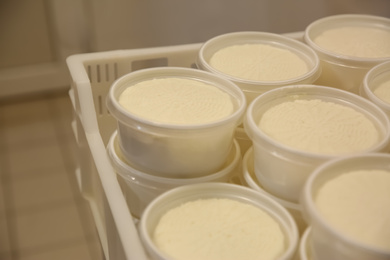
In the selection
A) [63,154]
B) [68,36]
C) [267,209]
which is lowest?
[63,154]

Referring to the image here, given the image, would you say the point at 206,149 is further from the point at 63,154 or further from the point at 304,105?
the point at 63,154

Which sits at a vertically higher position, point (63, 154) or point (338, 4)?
point (338, 4)

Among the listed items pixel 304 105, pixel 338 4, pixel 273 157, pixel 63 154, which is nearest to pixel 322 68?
pixel 304 105

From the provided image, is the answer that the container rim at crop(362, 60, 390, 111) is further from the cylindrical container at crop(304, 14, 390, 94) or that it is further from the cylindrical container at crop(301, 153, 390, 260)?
the cylindrical container at crop(301, 153, 390, 260)

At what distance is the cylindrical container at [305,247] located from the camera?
2.08ft

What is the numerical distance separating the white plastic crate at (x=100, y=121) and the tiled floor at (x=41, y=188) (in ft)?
1.61

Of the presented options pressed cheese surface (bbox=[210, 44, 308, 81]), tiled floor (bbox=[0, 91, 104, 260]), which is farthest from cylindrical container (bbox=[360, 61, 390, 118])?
tiled floor (bbox=[0, 91, 104, 260])

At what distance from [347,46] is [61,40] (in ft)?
4.78

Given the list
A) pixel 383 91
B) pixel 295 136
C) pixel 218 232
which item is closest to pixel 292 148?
pixel 295 136

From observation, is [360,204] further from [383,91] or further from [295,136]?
[383,91]

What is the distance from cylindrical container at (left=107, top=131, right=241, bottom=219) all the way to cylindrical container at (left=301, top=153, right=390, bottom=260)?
0.22 metres

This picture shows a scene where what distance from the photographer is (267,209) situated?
0.71 meters

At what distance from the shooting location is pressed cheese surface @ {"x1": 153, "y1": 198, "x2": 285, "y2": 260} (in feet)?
2.06

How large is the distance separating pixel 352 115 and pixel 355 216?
27cm
